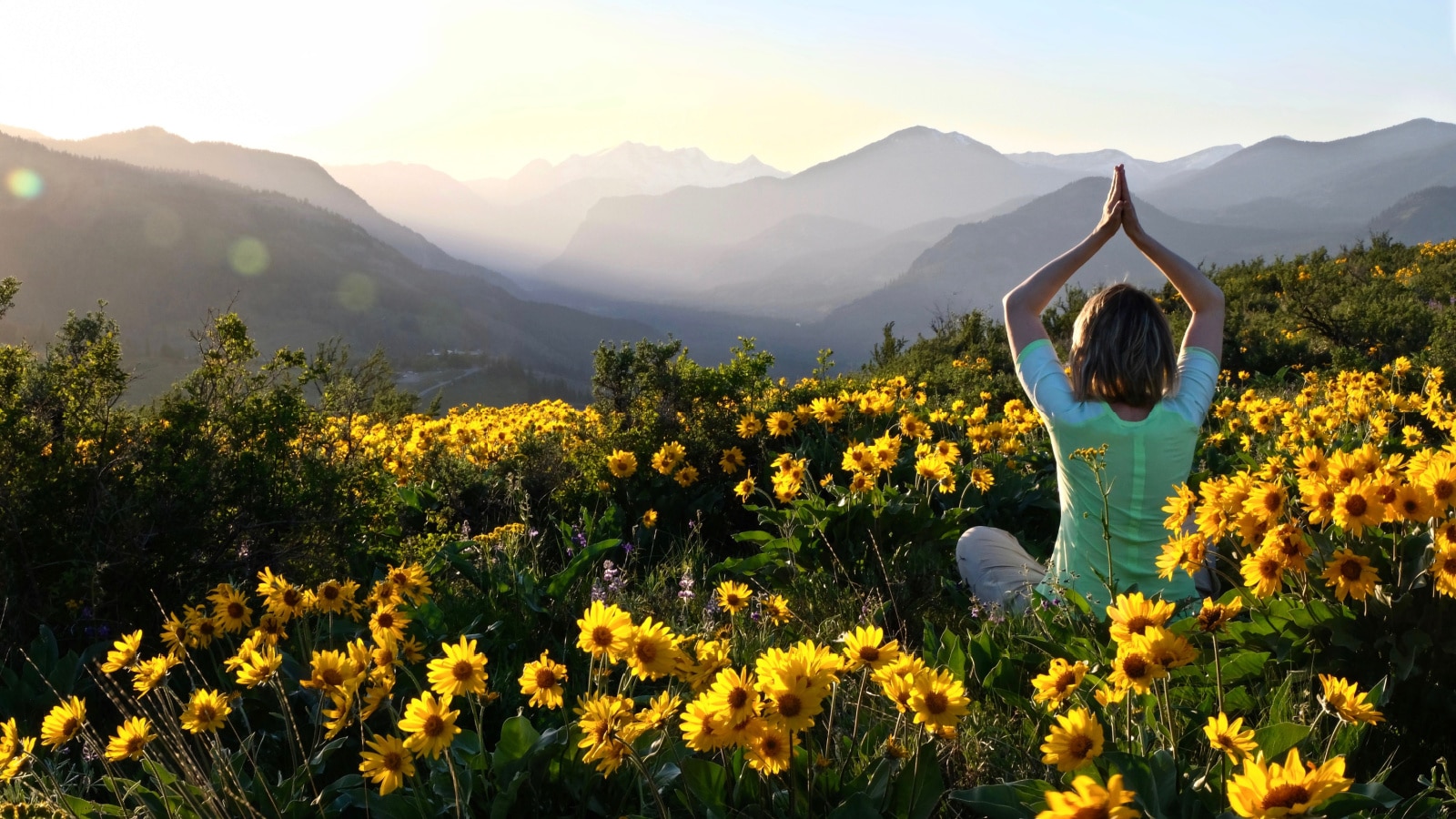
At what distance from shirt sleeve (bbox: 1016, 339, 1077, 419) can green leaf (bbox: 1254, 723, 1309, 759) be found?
5.18 feet

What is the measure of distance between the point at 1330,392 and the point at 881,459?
3.78 m

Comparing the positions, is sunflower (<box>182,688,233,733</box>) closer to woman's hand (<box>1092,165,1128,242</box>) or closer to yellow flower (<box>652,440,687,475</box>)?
yellow flower (<box>652,440,687,475</box>)

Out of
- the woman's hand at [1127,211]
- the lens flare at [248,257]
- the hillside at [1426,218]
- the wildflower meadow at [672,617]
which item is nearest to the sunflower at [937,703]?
the wildflower meadow at [672,617]

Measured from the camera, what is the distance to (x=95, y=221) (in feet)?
357

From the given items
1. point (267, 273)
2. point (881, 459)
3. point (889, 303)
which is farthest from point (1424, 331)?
point (889, 303)

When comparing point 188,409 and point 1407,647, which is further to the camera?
point 188,409

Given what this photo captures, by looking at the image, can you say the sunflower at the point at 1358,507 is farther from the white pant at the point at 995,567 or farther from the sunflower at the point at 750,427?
the sunflower at the point at 750,427

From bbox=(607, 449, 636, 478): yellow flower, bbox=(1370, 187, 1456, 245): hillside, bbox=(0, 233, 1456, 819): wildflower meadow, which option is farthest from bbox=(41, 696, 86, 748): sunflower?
bbox=(1370, 187, 1456, 245): hillside

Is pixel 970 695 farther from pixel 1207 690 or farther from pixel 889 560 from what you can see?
pixel 889 560

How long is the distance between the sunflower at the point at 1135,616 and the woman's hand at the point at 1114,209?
2316 mm

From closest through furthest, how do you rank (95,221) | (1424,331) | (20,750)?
(20,750) → (1424,331) → (95,221)

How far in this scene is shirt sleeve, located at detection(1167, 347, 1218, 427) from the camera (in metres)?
3.20

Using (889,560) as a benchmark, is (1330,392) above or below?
above

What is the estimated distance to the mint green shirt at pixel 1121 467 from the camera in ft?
10.3
